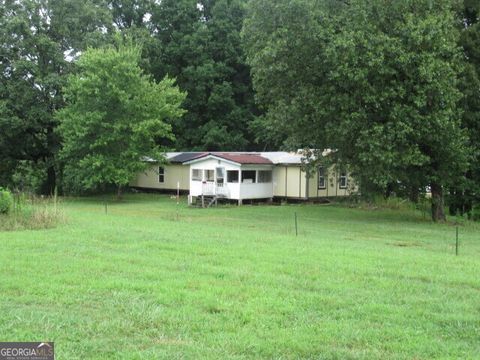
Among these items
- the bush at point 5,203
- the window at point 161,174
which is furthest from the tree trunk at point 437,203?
the window at point 161,174

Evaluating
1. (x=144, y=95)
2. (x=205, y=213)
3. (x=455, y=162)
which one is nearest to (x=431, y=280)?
(x=455, y=162)

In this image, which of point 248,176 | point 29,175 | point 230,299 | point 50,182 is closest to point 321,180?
point 248,176

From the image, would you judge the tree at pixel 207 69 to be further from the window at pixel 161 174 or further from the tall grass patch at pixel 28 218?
the tall grass patch at pixel 28 218

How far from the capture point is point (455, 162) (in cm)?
2292

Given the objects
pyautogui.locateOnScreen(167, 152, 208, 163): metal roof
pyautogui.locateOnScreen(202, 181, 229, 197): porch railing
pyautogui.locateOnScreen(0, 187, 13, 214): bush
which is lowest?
pyautogui.locateOnScreen(0, 187, 13, 214): bush

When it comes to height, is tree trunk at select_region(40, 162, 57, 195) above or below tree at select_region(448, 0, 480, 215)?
below

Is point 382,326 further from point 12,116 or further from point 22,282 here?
point 12,116

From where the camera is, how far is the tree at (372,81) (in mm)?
21297

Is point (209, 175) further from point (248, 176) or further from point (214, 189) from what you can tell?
point (248, 176)


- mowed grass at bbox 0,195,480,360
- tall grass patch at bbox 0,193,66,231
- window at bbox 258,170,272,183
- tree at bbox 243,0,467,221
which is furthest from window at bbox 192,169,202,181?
mowed grass at bbox 0,195,480,360

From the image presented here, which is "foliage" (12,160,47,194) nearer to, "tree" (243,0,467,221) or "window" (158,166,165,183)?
"window" (158,166,165,183)

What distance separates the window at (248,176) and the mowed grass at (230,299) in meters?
19.9

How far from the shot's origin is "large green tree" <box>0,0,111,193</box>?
3491 centimetres

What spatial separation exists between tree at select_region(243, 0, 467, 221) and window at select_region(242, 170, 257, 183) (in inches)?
351
